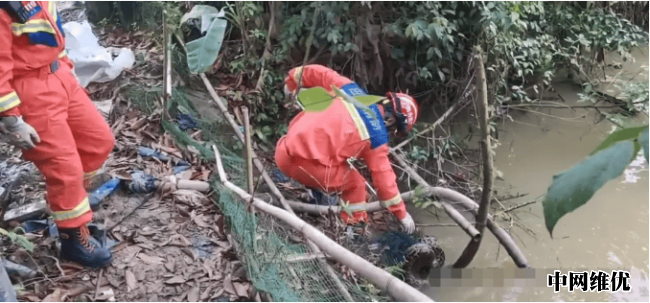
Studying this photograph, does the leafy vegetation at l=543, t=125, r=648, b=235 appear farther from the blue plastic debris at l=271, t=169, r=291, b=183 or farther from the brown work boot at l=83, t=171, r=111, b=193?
the blue plastic debris at l=271, t=169, r=291, b=183

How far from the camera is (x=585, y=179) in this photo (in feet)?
1.62

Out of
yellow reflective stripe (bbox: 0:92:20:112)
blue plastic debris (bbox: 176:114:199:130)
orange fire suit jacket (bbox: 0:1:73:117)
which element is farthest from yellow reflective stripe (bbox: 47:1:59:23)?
blue plastic debris (bbox: 176:114:199:130)

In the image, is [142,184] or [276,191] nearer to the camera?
[142,184]

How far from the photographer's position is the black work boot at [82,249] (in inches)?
105

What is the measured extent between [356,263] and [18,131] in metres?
1.39

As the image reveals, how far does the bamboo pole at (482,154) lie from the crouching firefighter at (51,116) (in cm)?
174

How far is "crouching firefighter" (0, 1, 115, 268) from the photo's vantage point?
2.26 metres

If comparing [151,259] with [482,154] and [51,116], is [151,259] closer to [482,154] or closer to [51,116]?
[51,116]

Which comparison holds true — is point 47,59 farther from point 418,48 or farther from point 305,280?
point 418,48

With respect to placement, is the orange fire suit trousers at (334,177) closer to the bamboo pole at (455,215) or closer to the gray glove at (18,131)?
the bamboo pole at (455,215)

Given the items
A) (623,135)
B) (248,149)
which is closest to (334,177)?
(248,149)

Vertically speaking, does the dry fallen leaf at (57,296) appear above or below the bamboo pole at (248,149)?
below

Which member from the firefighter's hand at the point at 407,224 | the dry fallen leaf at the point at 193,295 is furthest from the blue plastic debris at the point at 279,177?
the dry fallen leaf at the point at 193,295

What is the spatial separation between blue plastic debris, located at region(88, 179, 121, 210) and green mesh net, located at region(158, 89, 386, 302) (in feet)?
2.15
